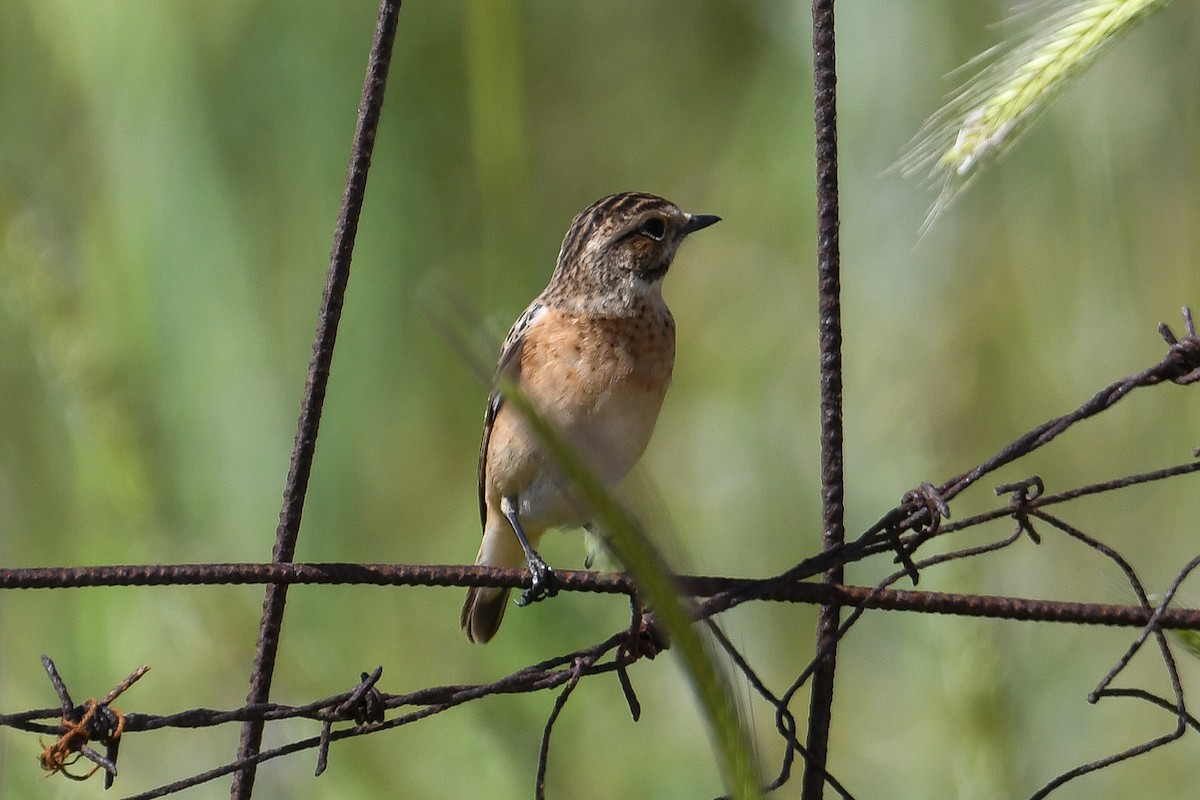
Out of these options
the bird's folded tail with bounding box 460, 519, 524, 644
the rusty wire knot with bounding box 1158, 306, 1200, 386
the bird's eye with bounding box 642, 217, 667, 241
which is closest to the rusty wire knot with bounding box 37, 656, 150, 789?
the rusty wire knot with bounding box 1158, 306, 1200, 386

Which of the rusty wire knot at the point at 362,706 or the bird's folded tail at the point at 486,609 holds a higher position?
the bird's folded tail at the point at 486,609

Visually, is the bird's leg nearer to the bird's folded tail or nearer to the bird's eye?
the bird's folded tail

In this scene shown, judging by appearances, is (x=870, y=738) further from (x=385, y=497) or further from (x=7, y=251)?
(x=7, y=251)

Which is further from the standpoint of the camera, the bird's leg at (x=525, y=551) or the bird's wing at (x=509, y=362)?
the bird's wing at (x=509, y=362)

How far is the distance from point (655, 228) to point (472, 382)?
1370mm

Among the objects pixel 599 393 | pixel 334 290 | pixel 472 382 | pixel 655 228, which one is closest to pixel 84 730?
pixel 334 290

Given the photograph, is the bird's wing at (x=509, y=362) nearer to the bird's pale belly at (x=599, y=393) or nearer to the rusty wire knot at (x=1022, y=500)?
the bird's pale belly at (x=599, y=393)

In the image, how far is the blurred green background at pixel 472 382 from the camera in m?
3.37

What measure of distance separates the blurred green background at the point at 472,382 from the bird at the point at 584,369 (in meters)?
0.16

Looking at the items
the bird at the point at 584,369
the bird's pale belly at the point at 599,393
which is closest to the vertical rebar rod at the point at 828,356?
the bird at the point at 584,369

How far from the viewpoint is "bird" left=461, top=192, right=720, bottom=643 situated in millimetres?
3342

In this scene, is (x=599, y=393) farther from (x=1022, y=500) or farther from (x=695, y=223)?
(x=1022, y=500)

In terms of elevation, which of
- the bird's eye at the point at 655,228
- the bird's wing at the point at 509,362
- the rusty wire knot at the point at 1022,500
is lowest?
the rusty wire knot at the point at 1022,500

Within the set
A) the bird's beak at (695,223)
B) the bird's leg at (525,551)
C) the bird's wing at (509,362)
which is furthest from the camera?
the bird's beak at (695,223)
